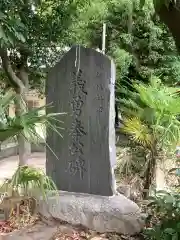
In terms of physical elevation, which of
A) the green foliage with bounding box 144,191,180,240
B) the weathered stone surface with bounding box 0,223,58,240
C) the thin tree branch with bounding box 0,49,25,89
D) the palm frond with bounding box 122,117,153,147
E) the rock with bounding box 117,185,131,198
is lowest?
the weathered stone surface with bounding box 0,223,58,240

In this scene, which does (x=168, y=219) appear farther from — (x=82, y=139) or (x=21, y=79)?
(x=21, y=79)

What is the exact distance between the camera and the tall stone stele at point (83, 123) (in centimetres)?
372

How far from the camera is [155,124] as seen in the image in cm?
464

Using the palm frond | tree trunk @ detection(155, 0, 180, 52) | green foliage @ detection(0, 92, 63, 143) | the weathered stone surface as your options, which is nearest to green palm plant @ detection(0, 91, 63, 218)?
green foliage @ detection(0, 92, 63, 143)

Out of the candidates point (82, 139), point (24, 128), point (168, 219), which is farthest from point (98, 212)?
point (24, 128)

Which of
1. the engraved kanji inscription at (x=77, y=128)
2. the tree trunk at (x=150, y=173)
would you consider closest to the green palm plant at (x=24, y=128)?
the engraved kanji inscription at (x=77, y=128)

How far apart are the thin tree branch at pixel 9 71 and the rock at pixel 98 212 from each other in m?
2.89

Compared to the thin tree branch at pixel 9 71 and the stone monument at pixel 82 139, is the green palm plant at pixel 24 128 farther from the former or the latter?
the thin tree branch at pixel 9 71

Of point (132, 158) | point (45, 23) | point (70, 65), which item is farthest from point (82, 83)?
point (45, 23)

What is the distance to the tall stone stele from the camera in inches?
147

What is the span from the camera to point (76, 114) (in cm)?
385

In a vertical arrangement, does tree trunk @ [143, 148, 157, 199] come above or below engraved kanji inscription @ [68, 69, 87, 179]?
below

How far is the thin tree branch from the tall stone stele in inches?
83.4

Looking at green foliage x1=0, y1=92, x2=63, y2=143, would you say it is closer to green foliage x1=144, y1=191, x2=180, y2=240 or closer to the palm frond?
green foliage x1=144, y1=191, x2=180, y2=240
